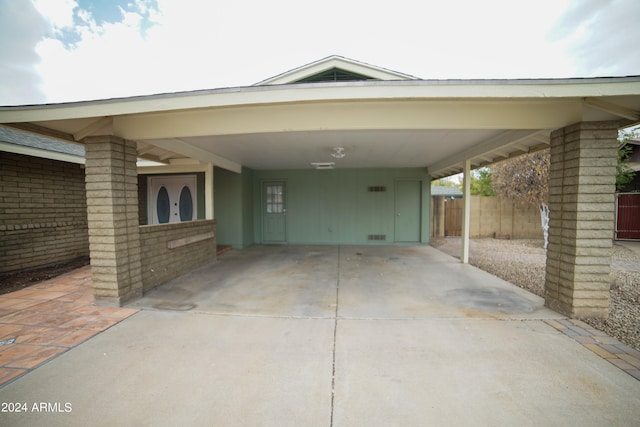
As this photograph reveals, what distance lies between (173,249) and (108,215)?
1448 millimetres

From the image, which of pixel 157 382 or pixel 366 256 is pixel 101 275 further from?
pixel 366 256

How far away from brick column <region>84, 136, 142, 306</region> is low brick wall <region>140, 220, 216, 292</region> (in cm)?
44

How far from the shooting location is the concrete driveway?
1578 mm

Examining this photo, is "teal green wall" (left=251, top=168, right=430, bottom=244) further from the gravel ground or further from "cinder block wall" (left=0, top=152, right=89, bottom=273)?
"cinder block wall" (left=0, top=152, right=89, bottom=273)

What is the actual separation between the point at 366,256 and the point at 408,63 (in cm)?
1369

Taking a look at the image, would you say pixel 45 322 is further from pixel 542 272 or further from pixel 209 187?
pixel 542 272

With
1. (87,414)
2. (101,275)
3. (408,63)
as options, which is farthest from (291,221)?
(408,63)

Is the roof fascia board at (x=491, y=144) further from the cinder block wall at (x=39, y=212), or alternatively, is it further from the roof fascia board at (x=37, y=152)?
the cinder block wall at (x=39, y=212)

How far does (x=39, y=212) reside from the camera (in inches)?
211

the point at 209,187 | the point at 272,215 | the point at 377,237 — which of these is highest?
the point at 209,187

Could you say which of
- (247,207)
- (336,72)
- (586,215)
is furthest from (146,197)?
(586,215)

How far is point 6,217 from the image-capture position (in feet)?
15.8

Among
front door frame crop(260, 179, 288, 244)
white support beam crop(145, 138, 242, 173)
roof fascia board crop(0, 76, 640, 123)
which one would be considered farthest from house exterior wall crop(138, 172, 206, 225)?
roof fascia board crop(0, 76, 640, 123)

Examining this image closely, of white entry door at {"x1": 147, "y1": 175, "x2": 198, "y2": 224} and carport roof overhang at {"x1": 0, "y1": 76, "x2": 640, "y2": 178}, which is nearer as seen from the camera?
carport roof overhang at {"x1": 0, "y1": 76, "x2": 640, "y2": 178}
